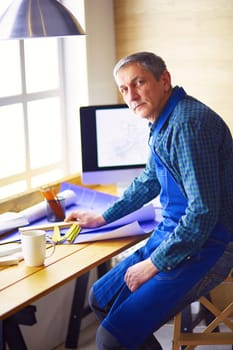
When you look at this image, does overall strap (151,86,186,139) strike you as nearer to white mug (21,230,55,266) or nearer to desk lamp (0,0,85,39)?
desk lamp (0,0,85,39)

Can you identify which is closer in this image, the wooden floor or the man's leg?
the man's leg

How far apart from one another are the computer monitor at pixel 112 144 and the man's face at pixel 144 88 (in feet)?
2.70

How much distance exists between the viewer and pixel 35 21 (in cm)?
Answer: 257

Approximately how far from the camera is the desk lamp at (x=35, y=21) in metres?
2.56

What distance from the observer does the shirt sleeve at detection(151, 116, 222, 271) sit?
93.7 inches

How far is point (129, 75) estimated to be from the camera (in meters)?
2.58

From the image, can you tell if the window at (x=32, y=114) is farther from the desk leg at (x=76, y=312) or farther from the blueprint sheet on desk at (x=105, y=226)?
the desk leg at (x=76, y=312)

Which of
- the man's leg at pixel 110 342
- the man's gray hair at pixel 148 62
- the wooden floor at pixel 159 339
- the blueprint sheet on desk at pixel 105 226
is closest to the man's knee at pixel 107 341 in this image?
the man's leg at pixel 110 342

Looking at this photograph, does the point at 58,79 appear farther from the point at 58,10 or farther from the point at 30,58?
the point at 58,10

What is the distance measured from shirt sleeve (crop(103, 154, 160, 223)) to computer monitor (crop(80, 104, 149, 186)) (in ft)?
1.82

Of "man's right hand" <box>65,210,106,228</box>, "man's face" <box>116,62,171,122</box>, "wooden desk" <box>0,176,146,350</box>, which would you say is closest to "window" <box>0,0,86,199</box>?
"wooden desk" <box>0,176,146,350</box>

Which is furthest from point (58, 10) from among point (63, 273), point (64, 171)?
point (64, 171)

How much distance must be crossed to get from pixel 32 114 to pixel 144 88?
1264 millimetres

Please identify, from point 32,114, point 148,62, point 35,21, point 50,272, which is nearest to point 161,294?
point 50,272
